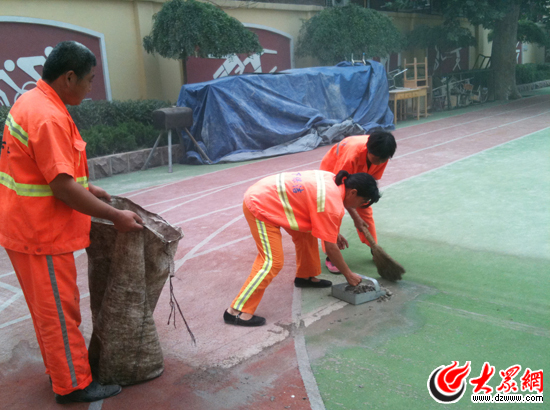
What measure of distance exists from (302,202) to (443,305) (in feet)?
4.46

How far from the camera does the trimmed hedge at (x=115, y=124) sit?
10.2 m

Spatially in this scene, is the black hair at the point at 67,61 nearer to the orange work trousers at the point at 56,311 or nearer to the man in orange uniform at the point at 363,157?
the orange work trousers at the point at 56,311

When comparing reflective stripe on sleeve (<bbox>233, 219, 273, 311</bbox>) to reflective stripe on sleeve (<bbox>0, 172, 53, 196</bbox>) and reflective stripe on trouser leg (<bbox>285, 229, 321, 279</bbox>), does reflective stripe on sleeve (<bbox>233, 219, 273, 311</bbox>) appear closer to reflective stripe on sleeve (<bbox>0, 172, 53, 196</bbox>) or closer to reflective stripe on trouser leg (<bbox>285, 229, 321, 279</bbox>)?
reflective stripe on trouser leg (<bbox>285, 229, 321, 279</bbox>)

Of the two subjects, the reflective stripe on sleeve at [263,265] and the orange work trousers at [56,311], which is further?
the reflective stripe on sleeve at [263,265]

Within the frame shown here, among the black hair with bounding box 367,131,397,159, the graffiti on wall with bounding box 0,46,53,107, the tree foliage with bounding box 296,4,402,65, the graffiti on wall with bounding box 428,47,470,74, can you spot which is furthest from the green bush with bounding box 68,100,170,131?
the graffiti on wall with bounding box 428,47,470,74

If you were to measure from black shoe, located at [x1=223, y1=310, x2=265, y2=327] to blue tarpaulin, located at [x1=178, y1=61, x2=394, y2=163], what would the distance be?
7245mm

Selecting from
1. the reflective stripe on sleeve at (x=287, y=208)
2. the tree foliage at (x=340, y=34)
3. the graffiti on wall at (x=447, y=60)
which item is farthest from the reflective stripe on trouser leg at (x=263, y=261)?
the graffiti on wall at (x=447, y=60)

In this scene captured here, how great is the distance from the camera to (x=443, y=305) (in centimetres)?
Result: 402

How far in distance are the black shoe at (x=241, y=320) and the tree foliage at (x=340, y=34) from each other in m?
13.6

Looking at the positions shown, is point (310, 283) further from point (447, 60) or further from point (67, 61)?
point (447, 60)

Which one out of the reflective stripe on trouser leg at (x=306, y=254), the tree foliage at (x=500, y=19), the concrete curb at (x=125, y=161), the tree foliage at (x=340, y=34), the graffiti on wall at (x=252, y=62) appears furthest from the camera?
the tree foliage at (x=500, y=19)

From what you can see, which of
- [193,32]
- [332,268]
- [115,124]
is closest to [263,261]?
[332,268]

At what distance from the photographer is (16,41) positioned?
1052cm

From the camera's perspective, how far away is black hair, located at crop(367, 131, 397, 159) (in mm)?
4238
